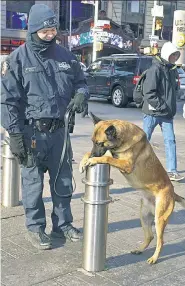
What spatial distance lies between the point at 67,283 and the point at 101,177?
0.86 metres

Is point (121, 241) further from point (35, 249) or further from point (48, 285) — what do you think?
point (48, 285)

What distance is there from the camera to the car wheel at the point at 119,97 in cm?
1683

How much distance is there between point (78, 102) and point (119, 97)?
42.9 feet

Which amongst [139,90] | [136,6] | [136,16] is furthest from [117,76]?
[136,6]

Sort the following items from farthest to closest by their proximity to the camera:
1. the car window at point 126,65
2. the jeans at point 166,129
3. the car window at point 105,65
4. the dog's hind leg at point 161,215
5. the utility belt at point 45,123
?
the car window at point 105,65
the car window at point 126,65
the jeans at point 166,129
the utility belt at point 45,123
the dog's hind leg at point 161,215

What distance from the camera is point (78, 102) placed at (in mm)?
4117

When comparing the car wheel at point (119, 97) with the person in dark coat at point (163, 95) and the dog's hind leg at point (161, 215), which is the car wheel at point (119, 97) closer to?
the person in dark coat at point (163, 95)

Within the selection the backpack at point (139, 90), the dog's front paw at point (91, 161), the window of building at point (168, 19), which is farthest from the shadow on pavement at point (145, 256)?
the window of building at point (168, 19)

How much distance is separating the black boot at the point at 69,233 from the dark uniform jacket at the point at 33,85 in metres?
1.09

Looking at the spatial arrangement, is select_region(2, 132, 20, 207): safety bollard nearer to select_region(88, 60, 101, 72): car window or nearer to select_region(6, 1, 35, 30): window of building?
select_region(88, 60, 101, 72): car window

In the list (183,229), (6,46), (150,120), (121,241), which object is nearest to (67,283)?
(121,241)

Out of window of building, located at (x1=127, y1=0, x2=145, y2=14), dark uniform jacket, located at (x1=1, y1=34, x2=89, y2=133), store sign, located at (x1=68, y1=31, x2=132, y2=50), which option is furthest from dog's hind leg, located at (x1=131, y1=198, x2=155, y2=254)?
window of building, located at (x1=127, y1=0, x2=145, y2=14)

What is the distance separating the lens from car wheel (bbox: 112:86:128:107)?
1683 cm

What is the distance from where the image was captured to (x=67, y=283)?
358 cm
